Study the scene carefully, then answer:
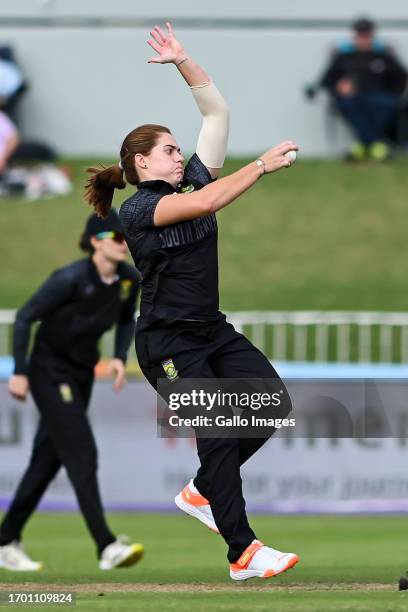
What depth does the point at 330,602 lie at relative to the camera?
6.56 m

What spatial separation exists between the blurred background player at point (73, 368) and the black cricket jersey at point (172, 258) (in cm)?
259

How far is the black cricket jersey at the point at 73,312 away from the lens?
970cm

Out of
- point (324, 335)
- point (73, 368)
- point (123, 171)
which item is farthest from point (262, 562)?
point (324, 335)

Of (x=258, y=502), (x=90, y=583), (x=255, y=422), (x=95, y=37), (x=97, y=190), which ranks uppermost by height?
(x=95, y=37)

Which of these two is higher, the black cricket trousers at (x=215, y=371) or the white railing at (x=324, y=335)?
the black cricket trousers at (x=215, y=371)

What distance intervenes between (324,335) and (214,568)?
5238 millimetres

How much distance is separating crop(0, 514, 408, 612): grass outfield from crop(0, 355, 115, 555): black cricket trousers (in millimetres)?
354

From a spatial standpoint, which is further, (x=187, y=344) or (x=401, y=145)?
(x=401, y=145)

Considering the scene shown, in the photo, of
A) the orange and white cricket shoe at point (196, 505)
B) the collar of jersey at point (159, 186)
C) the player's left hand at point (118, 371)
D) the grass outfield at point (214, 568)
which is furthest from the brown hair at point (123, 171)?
the player's left hand at point (118, 371)

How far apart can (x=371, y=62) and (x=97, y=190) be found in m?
12.1

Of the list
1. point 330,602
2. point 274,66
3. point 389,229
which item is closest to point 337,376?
point 389,229

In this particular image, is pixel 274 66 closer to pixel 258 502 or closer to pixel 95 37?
pixel 95 37

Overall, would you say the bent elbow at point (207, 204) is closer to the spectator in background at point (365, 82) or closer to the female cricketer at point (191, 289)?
the female cricketer at point (191, 289)

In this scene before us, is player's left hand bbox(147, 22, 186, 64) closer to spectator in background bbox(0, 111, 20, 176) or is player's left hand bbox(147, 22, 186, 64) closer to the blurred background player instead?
the blurred background player
